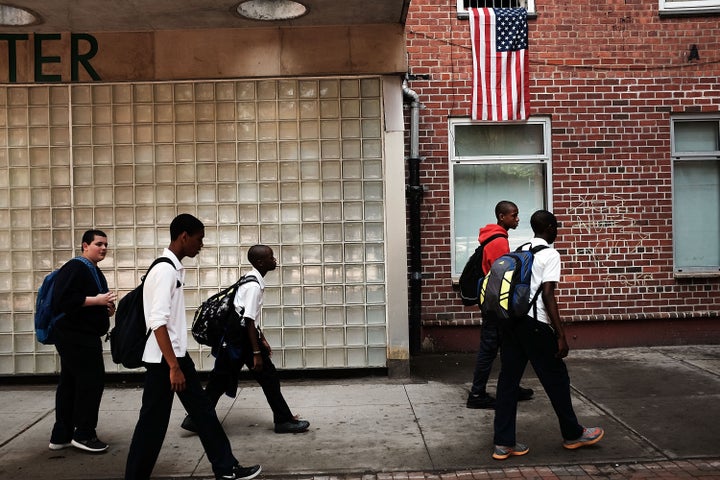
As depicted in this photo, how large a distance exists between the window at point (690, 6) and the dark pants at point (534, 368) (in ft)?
19.5

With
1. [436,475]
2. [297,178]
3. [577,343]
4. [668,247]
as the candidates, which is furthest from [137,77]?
[668,247]

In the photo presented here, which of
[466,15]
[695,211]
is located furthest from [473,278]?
[695,211]

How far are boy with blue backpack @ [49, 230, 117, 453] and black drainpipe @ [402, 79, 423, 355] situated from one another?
4226 millimetres

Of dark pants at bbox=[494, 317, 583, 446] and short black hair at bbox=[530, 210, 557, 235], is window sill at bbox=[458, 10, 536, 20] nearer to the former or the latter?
short black hair at bbox=[530, 210, 557, 235]

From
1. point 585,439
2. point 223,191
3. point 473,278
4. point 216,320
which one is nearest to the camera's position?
point 585,439

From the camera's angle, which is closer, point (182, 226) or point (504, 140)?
point (182, 226)

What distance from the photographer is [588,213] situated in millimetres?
9164

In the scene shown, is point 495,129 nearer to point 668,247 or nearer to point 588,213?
point 588,213

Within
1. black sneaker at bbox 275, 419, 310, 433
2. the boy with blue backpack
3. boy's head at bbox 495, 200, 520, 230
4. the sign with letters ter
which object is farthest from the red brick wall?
the boy with blue backpack

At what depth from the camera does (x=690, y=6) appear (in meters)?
9.18

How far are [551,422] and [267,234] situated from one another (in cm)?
369

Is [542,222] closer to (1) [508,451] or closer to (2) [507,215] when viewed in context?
(2) [507,215]

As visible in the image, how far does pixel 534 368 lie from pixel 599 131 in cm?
487

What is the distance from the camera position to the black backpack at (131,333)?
4.55m
